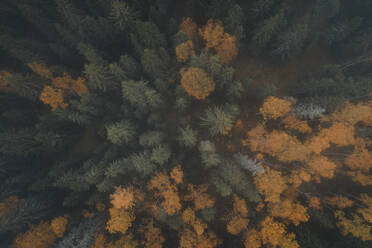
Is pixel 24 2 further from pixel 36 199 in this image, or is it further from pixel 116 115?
pixel 36 199

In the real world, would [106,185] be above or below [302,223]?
above

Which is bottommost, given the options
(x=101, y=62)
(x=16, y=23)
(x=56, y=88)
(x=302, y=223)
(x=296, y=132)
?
(x=302, y=223)

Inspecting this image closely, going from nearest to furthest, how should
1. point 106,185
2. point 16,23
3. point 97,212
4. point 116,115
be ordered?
point 106,185 < point 97,212 < point 116,115 < point 16,23

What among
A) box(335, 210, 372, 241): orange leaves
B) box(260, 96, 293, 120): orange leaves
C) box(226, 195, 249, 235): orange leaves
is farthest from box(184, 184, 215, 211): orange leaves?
box(335, 210, 372, 241): orange leaves

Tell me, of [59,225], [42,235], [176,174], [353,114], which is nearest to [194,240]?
[176,174]

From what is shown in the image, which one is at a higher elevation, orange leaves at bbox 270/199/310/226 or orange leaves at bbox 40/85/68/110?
orange leaves at bbox 40/85/68/110

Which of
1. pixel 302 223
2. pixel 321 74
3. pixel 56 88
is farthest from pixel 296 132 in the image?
pixel 56 88

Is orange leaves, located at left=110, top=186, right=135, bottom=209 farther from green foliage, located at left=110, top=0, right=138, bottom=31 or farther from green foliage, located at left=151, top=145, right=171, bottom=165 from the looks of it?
green foliage, located at left=110, top=0, right=138, bottom=31

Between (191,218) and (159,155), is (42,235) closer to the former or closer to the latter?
(159,155)
